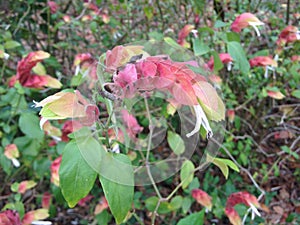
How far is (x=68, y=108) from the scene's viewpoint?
20.3 inches

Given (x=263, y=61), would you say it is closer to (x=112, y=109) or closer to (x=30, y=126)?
(x=30, y=126)

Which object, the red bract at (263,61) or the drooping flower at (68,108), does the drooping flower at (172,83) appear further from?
the red bract at (263,61)

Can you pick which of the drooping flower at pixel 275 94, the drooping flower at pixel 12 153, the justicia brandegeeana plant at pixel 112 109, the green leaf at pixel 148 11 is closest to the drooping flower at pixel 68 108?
the justicia brandegeeana plant at pixel 112 109

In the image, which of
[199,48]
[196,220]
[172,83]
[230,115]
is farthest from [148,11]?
[172,83]

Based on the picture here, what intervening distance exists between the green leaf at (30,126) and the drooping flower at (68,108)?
704 mm

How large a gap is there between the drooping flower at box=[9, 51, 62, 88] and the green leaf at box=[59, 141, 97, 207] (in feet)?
1.74

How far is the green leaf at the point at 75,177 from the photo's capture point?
0.52m

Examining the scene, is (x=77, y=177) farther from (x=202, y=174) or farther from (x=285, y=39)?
(x=202, y=174)

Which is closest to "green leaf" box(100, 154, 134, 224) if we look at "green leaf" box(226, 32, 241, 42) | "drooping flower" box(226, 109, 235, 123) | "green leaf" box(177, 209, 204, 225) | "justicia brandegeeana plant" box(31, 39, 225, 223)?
"justicia brandegeeana plant" box(31, 39, 225, 223)

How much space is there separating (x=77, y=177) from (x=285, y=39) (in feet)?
3.79

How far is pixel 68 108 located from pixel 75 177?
9 cm

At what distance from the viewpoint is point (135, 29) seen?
2086mm

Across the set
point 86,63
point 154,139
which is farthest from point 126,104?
point 86,63

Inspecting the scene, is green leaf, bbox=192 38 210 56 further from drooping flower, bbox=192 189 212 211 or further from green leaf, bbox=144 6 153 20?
green leaf, bbox=144 6 153 20
